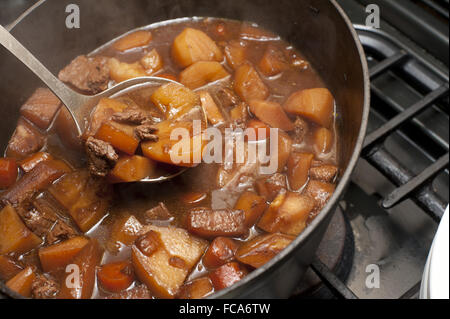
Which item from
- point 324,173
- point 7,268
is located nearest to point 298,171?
point 324,173

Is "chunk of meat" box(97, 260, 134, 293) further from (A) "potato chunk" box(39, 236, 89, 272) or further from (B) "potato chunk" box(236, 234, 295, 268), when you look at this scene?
(B) "potato chunk" box(236, 234, 295, 268)

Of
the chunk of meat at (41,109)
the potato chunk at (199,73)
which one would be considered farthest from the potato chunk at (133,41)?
the chunk of meat at (41,109)

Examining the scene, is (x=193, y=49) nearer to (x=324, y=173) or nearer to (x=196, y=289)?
(x=324, y=173)

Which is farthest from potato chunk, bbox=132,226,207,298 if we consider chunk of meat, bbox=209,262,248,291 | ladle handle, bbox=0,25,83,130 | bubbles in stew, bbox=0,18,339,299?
ladle handle, bbox=0,25,83,130

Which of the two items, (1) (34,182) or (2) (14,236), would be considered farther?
(1) (34,182)

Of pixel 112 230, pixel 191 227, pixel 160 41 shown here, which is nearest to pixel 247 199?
pixel 191 227

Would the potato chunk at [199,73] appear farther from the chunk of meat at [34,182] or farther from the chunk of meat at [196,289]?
the chunk of meat at [196,289]
